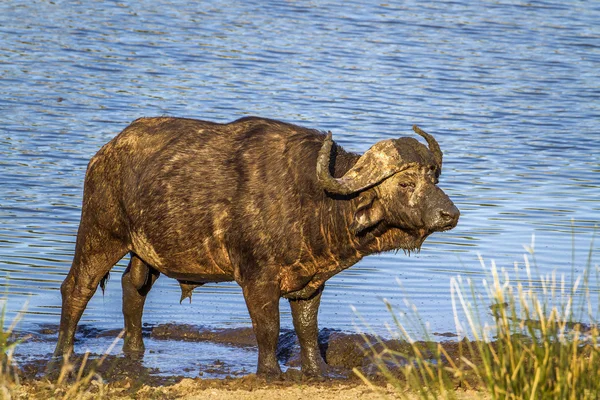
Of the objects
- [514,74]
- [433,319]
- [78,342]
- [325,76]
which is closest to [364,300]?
[433,319]

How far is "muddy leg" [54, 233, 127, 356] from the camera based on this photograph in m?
9.42

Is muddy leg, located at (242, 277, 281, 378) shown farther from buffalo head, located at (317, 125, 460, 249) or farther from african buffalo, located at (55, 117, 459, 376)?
buffalo head, located at (317, 125, 460, 249)

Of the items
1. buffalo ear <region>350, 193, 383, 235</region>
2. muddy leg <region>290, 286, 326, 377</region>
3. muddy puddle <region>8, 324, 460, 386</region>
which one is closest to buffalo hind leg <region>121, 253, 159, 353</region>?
muddy puddle <region>8, 324, 460, 386</region>

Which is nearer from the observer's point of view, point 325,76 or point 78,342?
point 78,342

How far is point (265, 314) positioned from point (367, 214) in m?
1.06

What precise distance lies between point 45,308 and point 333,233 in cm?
349

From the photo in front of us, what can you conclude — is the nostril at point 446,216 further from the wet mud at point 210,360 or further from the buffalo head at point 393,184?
the wet mud at point 210,360

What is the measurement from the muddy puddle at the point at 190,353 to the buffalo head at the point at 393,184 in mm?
1129

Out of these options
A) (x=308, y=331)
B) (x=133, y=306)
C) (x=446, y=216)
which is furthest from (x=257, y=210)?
(x=133, y=306)

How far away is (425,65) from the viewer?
79.4 ft

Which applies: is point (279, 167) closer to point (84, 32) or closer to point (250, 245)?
point (250, 245)

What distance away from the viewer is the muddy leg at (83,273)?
9.42 meters

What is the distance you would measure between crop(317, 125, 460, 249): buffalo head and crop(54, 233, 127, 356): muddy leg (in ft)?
6.99

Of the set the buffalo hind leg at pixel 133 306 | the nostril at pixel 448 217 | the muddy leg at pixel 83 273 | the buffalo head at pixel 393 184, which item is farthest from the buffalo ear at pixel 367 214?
the buffalo hind leg at pixel 133 306
